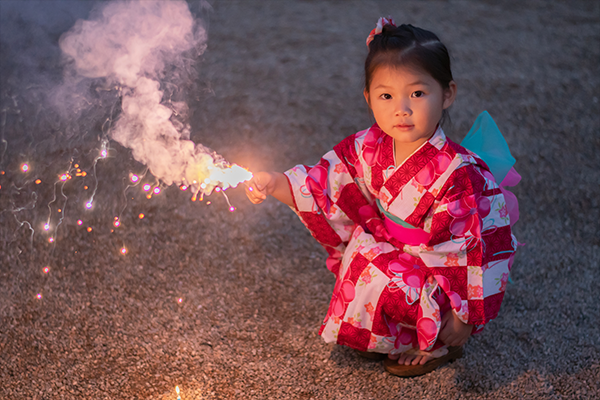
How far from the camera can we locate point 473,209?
173 centimetres

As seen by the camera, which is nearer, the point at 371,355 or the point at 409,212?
the point at 409,212

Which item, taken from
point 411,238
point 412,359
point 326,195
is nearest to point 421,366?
point 412,359

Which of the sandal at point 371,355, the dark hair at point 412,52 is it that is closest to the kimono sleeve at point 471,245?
the dark hair at point 412,52

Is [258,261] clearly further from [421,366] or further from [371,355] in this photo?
[421,366]

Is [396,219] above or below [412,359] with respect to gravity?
above

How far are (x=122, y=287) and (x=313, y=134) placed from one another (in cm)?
171

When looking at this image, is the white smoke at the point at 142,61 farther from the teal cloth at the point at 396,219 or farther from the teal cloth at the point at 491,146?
the teal cloth at the point at 491,146

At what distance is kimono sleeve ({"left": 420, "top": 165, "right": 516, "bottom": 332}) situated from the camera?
1.73 meters

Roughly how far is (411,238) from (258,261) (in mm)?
1014

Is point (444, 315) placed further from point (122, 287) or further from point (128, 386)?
point (122, 287)

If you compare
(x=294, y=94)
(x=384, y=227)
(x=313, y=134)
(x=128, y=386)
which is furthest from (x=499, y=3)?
(x=128, y=386)

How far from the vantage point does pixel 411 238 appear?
1887mm

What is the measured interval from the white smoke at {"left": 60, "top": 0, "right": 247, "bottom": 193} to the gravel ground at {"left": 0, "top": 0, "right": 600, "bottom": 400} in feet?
1.67

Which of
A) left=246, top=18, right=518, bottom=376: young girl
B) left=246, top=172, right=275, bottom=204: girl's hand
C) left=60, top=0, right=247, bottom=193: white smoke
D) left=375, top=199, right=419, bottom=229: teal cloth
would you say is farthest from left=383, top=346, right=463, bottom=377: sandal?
left=60, top=0, right=247, bottom=193: white smoke
